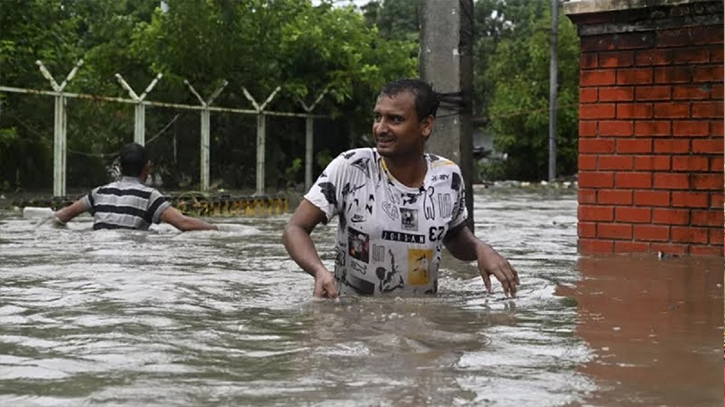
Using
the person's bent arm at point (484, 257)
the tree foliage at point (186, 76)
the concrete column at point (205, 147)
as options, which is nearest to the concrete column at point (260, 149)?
the tree foliage at point (186, 76)

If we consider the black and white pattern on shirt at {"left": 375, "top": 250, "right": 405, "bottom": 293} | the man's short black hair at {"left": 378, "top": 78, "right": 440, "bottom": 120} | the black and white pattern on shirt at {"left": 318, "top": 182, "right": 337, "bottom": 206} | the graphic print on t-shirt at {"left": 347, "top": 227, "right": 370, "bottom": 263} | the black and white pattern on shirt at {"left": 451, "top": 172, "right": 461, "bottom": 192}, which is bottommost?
the black and white pattern on shirt at {"left": 375, "top": 250, "right": 405, "bottom": 293}

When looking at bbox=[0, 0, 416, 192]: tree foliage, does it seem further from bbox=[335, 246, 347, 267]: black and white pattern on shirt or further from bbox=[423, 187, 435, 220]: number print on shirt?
bbox=[423, 187, 435, 220]: number print on shirt

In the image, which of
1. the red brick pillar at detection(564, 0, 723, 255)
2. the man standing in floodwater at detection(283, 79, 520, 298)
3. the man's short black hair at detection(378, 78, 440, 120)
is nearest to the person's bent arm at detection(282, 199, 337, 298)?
the man standing in floodwater at detection(283, 79, 520, 298)

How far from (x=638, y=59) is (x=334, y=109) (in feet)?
51.5

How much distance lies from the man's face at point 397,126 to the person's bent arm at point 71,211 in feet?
16.6

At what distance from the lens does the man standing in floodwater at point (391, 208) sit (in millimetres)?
5590

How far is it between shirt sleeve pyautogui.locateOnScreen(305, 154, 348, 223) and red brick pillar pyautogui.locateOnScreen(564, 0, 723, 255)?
3.12m

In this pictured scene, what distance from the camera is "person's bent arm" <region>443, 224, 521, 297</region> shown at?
5.57 metres

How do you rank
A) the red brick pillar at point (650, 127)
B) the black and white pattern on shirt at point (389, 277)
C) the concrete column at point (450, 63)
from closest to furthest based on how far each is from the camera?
1. the black and white pattern on shirt at point (389, 277)
2. the red brick pillar at point (650, 127)
3. the concrete column at point (450, 63)

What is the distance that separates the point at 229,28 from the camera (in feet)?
72.1

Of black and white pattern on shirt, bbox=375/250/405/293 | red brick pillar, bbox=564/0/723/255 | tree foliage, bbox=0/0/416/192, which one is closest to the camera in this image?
black and white pattern on shirt, bbox=375/250/405/293

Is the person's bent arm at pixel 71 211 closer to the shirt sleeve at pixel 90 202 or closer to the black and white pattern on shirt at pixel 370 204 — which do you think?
the shirt sleeve at pixel 90 202

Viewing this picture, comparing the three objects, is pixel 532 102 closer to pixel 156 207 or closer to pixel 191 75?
pixel 191 75

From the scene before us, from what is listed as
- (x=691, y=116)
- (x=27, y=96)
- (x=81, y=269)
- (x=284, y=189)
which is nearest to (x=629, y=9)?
(x=691, y=116)
